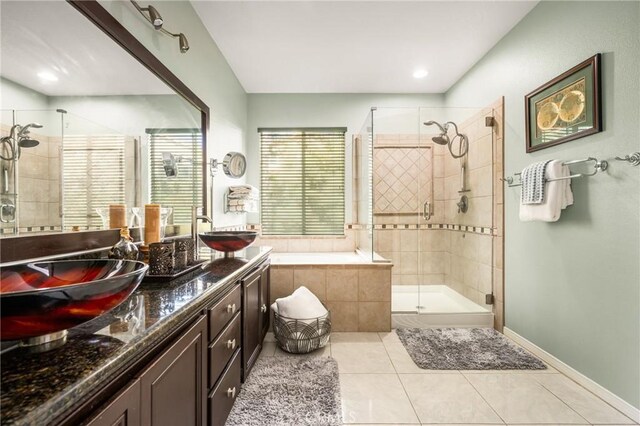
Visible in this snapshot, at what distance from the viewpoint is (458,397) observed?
1.78m

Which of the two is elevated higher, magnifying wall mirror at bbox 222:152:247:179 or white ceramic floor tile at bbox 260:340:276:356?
magnifying wall mirror at bbox 222:152:247:179

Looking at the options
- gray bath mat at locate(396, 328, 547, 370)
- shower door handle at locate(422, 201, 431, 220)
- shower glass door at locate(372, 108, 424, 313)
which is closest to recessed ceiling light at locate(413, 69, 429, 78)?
shower glass door at locate(372, 108, 424, 313)

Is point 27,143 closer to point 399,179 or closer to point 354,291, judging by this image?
point 354,291

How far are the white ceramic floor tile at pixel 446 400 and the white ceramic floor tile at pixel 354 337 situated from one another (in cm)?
58

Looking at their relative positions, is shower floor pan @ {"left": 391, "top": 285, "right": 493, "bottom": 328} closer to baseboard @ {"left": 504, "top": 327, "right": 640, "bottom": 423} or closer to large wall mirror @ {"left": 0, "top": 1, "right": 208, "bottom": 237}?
baseboard @ {"left": 504, "top": 327, "right": 640, "bottom": 423}

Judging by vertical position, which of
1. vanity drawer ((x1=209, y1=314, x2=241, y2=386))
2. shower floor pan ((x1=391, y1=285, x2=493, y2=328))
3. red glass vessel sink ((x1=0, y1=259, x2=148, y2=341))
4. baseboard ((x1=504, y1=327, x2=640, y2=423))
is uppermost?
red glass vessel sink ((x1=0, y1=259, x2=148, y2=341))

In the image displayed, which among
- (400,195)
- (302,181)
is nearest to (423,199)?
(400,195)

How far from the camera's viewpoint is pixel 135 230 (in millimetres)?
1580

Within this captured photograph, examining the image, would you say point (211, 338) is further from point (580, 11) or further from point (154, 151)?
point (580, 11)

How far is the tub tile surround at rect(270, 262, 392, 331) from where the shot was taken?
2.74 meters

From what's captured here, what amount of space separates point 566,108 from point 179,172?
105 inches

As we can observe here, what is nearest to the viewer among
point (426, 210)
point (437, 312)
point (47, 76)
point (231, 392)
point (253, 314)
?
point (47, 76)

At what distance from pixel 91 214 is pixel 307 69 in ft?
8.63

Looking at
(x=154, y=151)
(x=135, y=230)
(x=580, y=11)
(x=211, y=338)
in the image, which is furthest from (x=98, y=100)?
(x=580, y=11)
